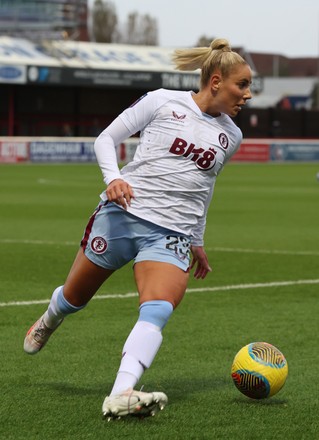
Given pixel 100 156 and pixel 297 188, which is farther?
pixel 297 188

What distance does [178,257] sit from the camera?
21.7 feet

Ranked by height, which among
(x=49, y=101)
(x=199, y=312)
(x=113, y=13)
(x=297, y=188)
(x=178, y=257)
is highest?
(x=178, y=257)

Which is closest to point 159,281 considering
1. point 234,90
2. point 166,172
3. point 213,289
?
point 166,172

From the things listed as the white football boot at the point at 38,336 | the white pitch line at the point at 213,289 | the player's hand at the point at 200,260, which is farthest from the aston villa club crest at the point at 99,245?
the white pitch line at the point at 213,289

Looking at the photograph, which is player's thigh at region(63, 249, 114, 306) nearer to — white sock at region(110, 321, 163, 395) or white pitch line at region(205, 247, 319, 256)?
white sock at region(110, 321, 163, 395)

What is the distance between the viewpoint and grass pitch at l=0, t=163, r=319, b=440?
6250 mm

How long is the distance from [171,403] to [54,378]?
3.47ft

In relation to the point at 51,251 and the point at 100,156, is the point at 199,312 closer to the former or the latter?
the point at 100,156

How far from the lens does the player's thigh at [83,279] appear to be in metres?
6.76

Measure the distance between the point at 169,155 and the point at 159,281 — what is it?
0.78 metres

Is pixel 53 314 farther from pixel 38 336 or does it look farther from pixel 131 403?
pixel 131 403

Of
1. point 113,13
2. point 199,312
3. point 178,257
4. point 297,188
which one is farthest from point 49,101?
point 113,13

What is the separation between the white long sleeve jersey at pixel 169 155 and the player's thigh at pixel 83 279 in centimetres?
40

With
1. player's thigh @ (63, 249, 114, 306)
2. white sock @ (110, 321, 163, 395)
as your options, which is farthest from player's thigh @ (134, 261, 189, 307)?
player's thigh @ (63, 249, 114, 306)
